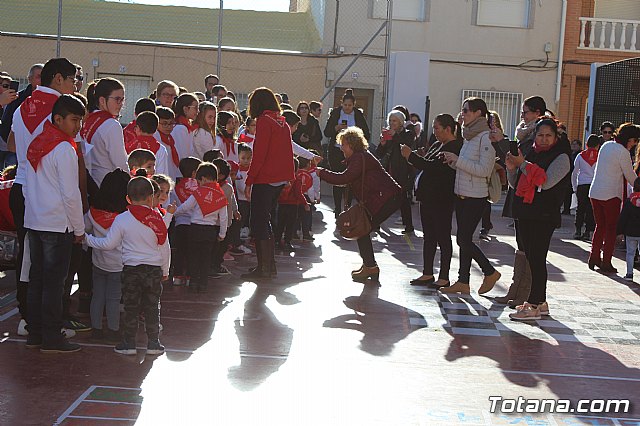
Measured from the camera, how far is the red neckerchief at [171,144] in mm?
9778

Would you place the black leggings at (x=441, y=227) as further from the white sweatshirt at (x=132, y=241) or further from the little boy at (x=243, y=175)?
the white sweatshirt at (x=132, y=241)

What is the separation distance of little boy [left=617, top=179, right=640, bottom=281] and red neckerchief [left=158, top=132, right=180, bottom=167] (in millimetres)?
5717

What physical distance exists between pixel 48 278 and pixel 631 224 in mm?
7884

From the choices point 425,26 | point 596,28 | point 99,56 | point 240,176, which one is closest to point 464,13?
point 425,26

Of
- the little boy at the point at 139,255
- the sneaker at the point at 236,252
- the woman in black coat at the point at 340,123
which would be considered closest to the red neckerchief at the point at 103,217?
the little boy at the point at 139,255

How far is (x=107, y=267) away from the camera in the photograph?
24.9 ft

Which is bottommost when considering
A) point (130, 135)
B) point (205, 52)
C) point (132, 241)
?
point (132, 241)

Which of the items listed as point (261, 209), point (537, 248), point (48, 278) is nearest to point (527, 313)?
point (537, 248)

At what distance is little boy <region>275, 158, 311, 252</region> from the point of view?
42.5 ft

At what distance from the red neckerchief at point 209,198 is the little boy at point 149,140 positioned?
0.62 meters

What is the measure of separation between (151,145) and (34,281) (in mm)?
2097

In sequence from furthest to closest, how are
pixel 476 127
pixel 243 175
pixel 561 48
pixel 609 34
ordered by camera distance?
pixel 609 34
pixel 561 48
pixel 243 175
pixel 476 127

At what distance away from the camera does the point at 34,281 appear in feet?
23.5

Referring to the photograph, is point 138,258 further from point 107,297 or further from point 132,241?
point 107,297
